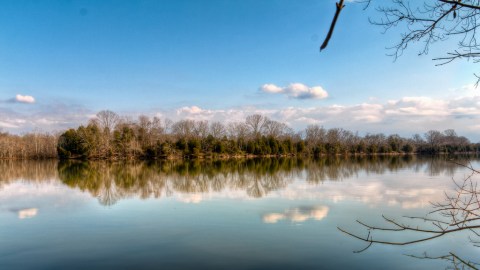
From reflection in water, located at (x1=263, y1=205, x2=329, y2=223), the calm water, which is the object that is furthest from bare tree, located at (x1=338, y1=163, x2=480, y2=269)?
reflection in water, located at (x1=263, y1=205, x2=329, y2=223)

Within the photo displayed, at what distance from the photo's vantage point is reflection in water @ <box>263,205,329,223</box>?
9891 mm

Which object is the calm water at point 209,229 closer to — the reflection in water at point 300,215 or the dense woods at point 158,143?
the reflection in water at point 300,215

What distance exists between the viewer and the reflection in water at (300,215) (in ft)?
32.4

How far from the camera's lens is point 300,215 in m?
10.3

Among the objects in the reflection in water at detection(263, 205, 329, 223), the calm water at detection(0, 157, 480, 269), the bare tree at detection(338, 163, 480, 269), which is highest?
the bare tree at detection(338, 163, 480, 269)

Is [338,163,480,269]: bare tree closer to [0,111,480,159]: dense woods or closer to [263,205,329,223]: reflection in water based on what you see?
[263,205,329,223]: reflection in water

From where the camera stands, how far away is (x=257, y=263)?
20.9ft

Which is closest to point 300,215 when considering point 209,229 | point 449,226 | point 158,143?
point 209,229

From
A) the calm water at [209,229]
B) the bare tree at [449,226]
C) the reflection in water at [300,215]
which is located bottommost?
the calm water at [209,229]

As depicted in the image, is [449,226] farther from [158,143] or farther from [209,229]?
[158,143]

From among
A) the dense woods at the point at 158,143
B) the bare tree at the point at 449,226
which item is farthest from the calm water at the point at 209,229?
the dense woods at the point at 158,143

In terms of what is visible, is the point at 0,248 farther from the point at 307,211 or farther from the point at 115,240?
the point at 307,211

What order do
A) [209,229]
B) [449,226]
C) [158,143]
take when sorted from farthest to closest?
[158,143] → [209,229] → [449,226]

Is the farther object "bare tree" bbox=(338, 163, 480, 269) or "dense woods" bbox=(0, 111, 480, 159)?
"dense woods" bbox=(0, 111, 480, 159)
